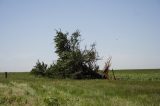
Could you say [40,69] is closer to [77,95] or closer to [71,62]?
[71,62]

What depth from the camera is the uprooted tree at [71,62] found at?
47062 mm

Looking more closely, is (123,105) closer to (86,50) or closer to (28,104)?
(28,104)

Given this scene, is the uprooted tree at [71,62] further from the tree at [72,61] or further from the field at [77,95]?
the field at [77,95]

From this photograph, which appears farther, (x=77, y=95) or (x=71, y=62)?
(x=71, y=62)

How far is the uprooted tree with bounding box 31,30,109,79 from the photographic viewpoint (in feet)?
154

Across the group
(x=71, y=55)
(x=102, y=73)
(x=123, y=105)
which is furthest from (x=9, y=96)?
(x=102, y=73)

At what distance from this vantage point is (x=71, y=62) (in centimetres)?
4703

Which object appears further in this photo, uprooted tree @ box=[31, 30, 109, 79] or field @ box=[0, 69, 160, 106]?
uprooted tree @ box=[31, 30, 109, 79]

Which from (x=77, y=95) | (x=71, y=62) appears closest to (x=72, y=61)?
(x=71, y=62)

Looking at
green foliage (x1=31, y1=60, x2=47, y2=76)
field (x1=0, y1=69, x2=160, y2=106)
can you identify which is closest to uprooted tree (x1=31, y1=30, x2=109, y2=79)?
green foliage (x1=31, y1=60, x2=47, y2=76)

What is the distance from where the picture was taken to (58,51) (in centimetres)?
5019

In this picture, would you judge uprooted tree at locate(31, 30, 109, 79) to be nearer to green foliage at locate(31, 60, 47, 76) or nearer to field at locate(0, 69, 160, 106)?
green foliage at locate(31, 60, 47, 76)

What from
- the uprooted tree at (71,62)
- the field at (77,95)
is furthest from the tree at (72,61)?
the field at (77,95)

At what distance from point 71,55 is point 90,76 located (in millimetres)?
4465
